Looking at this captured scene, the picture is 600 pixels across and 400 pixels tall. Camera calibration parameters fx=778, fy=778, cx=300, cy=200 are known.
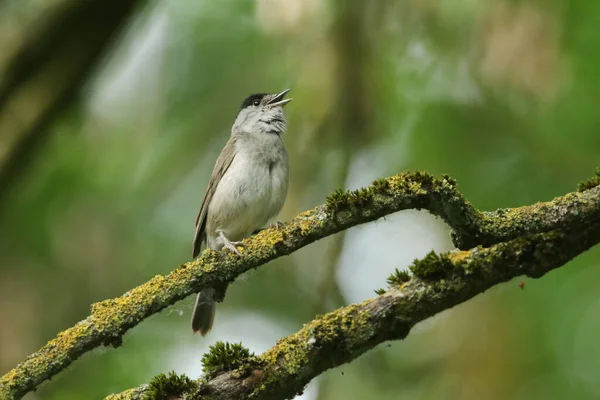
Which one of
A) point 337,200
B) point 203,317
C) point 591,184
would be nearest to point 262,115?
point 203,317

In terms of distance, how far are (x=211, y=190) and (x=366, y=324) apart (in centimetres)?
379

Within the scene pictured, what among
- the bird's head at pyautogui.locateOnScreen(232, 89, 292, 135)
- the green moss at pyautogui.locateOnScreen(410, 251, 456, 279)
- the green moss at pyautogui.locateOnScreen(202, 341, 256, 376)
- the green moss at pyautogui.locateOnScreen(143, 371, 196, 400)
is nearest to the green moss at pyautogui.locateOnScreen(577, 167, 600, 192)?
the green moss at pyautogui.locateOnScreen(410, 251, 456, 279)

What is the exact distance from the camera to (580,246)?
311 cm

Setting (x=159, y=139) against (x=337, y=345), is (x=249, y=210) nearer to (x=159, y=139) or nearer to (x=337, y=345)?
(x=159, y=139)

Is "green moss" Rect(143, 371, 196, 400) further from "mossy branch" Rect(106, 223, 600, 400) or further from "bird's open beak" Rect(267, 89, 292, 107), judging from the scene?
"bird's open beak" Rect(267, 89, 292, 107)

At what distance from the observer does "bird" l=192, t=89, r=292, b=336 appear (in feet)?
19.7

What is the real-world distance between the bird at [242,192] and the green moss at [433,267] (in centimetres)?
295

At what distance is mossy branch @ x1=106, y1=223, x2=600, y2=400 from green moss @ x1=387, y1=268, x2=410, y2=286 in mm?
17

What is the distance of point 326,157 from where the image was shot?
6.23 metres

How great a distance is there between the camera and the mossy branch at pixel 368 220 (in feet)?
9.75

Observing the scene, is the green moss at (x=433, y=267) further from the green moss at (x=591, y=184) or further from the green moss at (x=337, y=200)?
the green moss at (x=591, y=184)

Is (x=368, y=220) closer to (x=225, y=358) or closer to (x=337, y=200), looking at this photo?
(x=337, y=200)

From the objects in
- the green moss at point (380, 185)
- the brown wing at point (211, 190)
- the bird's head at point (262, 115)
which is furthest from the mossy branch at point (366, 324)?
the bird's head at point (262, 115)

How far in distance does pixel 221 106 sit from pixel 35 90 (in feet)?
10.6
